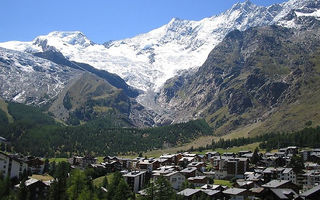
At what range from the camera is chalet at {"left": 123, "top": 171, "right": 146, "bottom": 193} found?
140m

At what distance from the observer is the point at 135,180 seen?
466 ft

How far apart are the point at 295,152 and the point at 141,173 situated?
8171 cm

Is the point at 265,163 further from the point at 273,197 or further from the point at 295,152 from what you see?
the point at 273,197

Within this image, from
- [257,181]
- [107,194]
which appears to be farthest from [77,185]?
[257,181]

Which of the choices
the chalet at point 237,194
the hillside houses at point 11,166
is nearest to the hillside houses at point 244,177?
the chalet at point 237,194

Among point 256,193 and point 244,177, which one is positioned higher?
point 244,177

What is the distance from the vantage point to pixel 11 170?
454ft

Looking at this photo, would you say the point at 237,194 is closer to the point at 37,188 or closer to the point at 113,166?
the point at 37,188

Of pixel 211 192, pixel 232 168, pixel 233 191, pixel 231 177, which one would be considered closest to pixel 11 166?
pixel 211 192

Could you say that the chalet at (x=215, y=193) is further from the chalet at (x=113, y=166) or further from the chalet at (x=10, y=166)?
the chalet at (x=113, y=166)

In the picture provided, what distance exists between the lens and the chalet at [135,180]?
140500 millimetres

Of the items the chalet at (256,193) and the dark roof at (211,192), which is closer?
the chalet at (256,193)

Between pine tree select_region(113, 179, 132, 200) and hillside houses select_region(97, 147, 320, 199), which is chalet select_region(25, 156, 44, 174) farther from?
pine tree select_region(113, 179, 132, 200)

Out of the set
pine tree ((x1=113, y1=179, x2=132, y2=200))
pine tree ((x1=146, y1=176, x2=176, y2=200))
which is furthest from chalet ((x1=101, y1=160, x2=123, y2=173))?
pine tree ((x1=146, y1=176, x2=176, y2=200))
